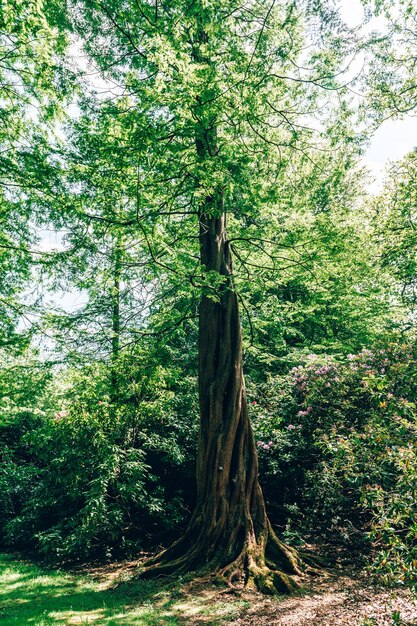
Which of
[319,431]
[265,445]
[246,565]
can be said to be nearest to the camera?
[246,565]

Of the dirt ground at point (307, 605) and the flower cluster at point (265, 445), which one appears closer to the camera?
the dirt ground at point (307, 605)

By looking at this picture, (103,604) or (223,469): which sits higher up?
(223,469)

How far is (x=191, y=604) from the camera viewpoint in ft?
15.6

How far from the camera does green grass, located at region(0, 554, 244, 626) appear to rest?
4.44 m

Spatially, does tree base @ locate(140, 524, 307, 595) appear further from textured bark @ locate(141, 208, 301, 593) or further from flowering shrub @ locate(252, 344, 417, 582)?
flowering shrub @ locate(252, 344, 417, 582)

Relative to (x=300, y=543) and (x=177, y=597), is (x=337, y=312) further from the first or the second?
(x=177, y=597)

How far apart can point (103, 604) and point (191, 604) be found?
1027mm

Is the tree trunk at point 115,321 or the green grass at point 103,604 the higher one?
the tree trunk at point 115,321

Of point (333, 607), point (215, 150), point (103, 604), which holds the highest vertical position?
point (215, 150)

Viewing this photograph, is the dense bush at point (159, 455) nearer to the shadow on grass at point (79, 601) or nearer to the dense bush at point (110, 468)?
the dense bush at point (110, 468)

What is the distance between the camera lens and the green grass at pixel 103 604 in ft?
14.6

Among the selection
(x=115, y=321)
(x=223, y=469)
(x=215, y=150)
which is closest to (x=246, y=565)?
(x=223, y=469)

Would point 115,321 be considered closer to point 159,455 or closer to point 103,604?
point 159,455

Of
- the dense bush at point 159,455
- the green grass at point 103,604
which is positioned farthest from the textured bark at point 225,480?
the dense bush at point 159,455
